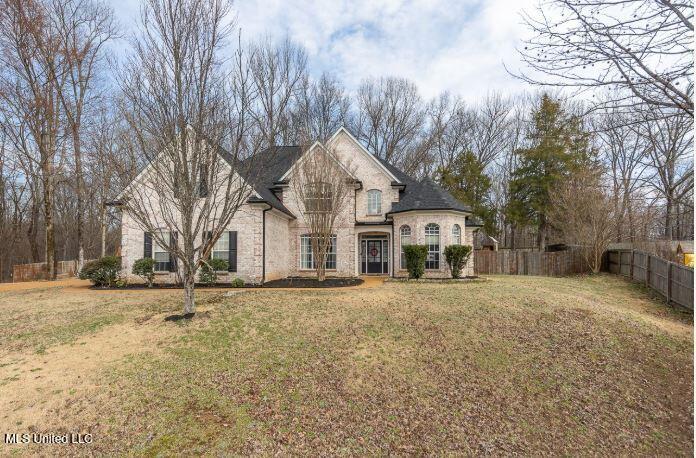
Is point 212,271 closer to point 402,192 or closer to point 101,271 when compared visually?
point 101,271

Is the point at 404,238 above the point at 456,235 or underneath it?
underneath

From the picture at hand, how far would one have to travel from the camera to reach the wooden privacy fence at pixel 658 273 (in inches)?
456

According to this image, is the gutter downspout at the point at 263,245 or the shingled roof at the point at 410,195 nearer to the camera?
the gutter downspout at the point at 263,245

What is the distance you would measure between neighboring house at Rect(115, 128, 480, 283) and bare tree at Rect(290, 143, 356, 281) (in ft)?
5.24

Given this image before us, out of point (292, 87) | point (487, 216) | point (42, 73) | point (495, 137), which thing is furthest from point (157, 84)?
point (495, 137)

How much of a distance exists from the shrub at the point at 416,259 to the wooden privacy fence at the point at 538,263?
986 centimetres

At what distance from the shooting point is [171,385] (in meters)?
5.44

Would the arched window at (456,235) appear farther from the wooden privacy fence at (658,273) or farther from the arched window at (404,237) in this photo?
the wooden privacy fence at (658,273)

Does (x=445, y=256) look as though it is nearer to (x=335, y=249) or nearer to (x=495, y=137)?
(x=335, y=249)

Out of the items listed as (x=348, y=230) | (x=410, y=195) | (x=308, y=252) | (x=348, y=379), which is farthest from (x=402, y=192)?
(x=348, y=379)

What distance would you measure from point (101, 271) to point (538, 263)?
23.6 meters

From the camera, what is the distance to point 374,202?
719 inches

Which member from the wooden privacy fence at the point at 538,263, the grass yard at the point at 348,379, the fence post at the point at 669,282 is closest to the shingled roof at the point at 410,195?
the grass yard at the point at 348,379

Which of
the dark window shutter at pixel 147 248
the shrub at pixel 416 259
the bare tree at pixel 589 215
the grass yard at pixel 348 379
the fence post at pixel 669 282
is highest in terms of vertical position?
the bare tree at pixel 589 215
